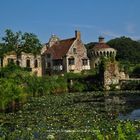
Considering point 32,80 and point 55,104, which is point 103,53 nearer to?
point 32,80

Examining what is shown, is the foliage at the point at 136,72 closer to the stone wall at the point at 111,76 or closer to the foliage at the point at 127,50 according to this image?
the stone wall at the point at 111,76

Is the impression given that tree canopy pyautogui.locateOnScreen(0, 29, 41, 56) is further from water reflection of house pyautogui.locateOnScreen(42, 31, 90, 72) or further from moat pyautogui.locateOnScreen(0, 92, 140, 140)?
moat pyautogui.locateOnScreen(0, 92, 140, 140)

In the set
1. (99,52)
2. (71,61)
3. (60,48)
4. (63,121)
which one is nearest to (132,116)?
(63,121)

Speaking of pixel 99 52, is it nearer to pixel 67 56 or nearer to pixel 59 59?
pixel 59 59

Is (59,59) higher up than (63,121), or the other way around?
(59,59)

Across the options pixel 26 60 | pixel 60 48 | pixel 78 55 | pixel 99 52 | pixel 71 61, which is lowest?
pixel 71 61

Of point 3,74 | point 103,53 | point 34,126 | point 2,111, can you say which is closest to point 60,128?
point 34,126

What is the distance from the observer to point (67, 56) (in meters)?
88.8

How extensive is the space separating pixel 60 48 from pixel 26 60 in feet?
29.3

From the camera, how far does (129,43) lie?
6196 inches

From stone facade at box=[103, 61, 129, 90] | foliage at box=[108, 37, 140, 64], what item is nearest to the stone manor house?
stone facade at box=[103, 61, 129, 90]

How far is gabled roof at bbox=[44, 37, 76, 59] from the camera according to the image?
3532 inches

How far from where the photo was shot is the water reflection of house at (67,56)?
8938cm

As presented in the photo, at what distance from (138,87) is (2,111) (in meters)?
31.8
